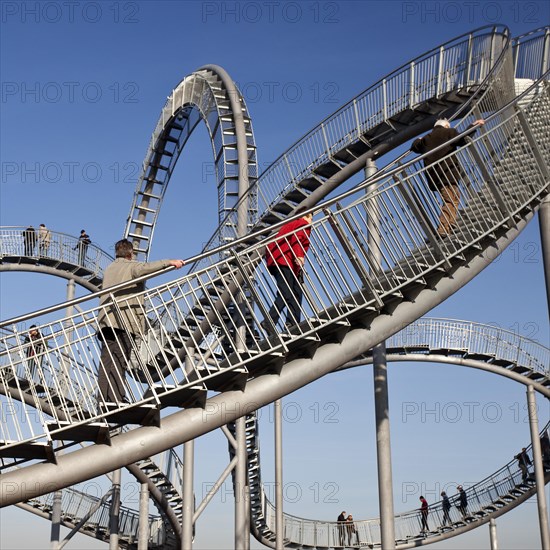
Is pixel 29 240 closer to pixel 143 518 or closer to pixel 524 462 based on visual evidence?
pixel 143 518

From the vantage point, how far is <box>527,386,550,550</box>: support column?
1614 centimetres

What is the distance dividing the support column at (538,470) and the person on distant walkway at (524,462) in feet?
10.6

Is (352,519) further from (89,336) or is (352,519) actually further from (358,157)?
(89,336)

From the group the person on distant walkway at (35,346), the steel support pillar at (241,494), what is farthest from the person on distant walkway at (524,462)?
the person on distant walkway at (35,346)

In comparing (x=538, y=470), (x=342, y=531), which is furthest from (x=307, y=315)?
(x=342, y=531)

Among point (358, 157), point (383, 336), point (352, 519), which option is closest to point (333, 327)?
point (383, 336)

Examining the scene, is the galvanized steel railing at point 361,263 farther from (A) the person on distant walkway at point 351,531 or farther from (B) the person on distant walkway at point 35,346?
(A) the person on distant walkway at point 351,531

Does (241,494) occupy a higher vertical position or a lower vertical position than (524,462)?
lower

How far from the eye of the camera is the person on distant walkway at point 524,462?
2222cm

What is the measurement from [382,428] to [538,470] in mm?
8727

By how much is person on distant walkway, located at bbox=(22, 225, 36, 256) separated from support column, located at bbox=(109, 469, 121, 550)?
7.11 meters

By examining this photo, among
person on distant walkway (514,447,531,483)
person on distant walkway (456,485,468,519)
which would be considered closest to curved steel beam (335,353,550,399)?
person on distant walkway (514,447,531,483)

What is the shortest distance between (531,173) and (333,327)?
10.8 feet

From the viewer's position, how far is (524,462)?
22281 millimetres
